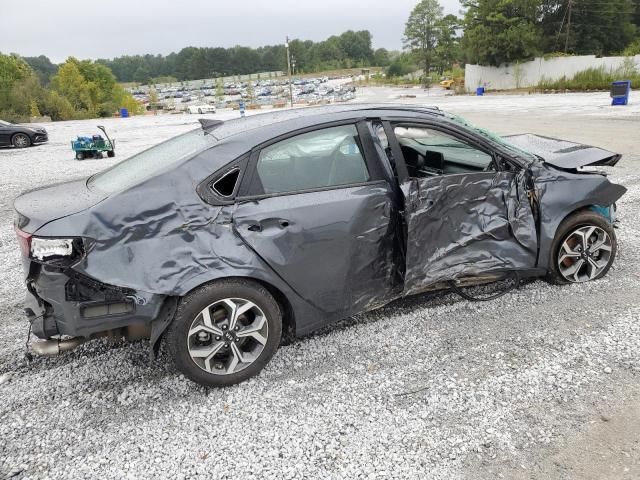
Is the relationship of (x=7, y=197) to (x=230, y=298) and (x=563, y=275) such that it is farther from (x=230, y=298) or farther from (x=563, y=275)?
(x=563, y=275)

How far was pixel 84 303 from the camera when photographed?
8.70 feet

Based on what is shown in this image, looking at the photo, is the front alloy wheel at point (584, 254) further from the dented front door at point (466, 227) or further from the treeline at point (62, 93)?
the treeline at point (62, 93)

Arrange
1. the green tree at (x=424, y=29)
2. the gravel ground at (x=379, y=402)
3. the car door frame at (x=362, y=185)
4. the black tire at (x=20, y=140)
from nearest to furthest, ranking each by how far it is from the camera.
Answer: the gravel ground at (x=379, y=402) < the car door frame at (x=362, y=185) < the black tire at (x=20, y=140) < the green tree at (x=424, y=29)

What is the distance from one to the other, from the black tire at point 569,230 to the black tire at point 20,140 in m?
19.9

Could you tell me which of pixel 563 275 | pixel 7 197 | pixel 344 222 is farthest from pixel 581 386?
pixel 7 197

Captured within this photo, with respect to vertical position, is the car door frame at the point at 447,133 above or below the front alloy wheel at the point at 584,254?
above

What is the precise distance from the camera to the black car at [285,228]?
2688mm

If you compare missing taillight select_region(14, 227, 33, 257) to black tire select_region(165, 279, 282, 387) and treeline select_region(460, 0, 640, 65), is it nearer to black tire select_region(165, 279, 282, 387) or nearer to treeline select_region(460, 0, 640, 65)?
black tire select_region(165, 279, 282, 387)

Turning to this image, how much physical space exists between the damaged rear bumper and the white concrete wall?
151 feet

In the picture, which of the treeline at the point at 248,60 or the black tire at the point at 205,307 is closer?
the black tire at the point at 205,307

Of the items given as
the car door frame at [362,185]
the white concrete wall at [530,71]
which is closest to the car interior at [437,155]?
the car door frame at [362,185]

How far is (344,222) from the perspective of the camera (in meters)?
3.13

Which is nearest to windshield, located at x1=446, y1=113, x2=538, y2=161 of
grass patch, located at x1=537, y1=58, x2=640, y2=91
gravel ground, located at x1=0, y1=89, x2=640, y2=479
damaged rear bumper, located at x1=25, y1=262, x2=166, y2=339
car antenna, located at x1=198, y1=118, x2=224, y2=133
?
gravel ground, located at x1=0, y1=89, x2=640, y2=479

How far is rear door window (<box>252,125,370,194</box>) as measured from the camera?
3.05 meters
